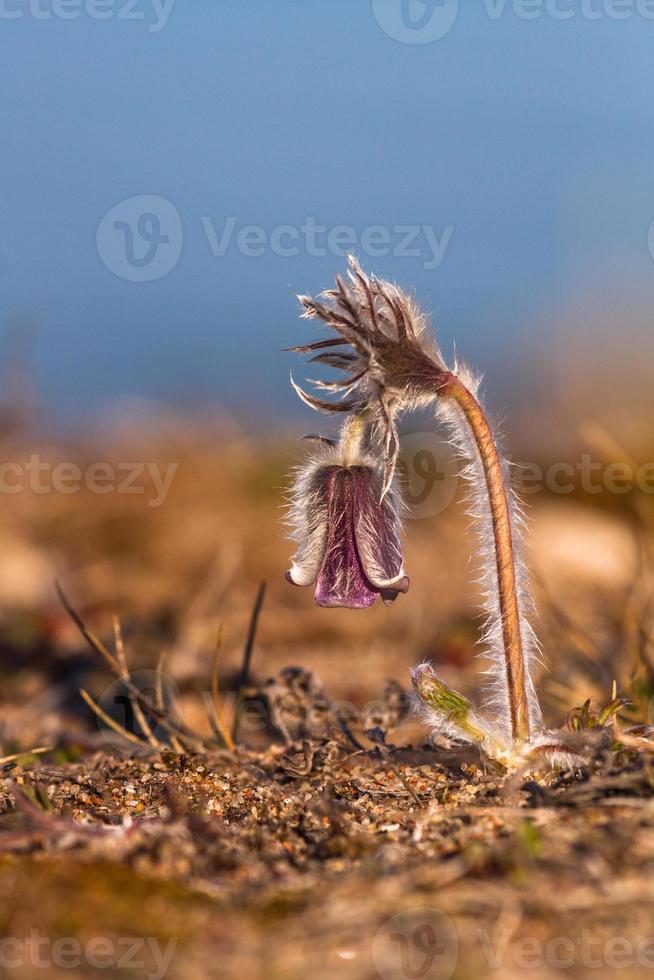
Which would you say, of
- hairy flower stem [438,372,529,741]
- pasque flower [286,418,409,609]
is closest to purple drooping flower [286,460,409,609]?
pasque flower [286,418,409,609]

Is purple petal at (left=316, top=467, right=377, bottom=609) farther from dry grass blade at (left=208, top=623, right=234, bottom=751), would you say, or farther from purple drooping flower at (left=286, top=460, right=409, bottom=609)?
dry grass blade at (left=208, top=623, right=234, bottom=751)

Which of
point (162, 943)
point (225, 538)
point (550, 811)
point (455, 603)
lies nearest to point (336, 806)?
point (550, 811)

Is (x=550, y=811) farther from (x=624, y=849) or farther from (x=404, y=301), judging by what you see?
(x=404, y=301)

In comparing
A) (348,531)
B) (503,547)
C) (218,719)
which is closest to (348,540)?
(348,531)

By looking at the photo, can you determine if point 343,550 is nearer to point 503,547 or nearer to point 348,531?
point 348,531

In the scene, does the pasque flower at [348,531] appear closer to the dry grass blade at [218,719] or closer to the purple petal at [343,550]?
the purple petal at [343,550]
